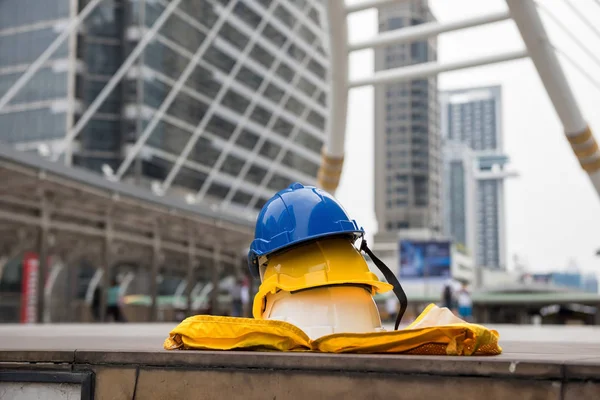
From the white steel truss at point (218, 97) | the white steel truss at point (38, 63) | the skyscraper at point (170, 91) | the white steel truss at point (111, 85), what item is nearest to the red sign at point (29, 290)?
the skyscraper at point (170, 91)

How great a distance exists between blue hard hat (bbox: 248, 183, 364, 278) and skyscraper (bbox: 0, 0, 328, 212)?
5453 cm

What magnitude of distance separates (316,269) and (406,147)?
508 feet

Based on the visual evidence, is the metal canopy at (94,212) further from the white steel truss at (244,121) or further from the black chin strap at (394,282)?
the white steel truss at (244,121)

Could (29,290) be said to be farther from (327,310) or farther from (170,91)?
(170,91)

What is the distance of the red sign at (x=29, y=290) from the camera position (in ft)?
79.4

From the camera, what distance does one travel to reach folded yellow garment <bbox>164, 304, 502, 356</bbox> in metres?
2.87

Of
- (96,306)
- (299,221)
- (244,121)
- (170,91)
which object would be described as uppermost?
(170,91)

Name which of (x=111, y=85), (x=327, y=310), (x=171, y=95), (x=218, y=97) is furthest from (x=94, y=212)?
(x=218, y=97)

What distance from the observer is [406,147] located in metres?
157

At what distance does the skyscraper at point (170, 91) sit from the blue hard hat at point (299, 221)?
54531 mm

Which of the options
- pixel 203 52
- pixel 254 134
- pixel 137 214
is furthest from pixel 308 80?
pixel 137 214

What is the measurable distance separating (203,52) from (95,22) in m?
10.9

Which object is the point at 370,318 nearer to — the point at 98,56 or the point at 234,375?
the point at 234,375

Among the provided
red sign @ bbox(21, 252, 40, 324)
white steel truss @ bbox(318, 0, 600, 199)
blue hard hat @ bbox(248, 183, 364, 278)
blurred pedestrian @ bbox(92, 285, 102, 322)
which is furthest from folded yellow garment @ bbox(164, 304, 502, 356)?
blurred pedestrian @ bbox(92, 285, 102, 322)
